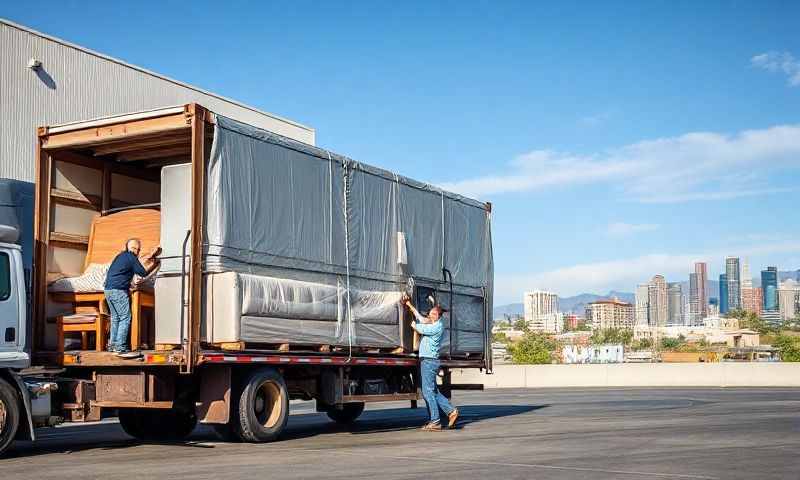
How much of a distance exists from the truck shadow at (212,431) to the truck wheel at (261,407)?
529 mm

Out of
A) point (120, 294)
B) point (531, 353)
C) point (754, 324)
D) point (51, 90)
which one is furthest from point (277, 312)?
point (754, 324)

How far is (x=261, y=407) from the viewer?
1333cm

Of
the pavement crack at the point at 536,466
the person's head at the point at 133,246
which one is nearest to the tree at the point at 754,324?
the pavement crack at the point at 536,466

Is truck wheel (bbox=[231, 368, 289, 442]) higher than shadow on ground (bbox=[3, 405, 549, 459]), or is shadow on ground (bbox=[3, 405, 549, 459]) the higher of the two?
truck wheel (bbox=[231, 368, 289, 442])

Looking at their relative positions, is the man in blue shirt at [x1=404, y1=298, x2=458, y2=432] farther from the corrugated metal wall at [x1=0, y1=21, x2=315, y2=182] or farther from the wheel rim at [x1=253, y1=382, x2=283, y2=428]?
the corrugated metal wall at [x1=0, y1=21, x2=315, y2=182]

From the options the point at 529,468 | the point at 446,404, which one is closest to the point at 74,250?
the point at 446,404

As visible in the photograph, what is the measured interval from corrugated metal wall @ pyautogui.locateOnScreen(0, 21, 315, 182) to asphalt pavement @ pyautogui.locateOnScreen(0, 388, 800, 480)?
7.29m

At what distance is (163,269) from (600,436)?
6.58 metres

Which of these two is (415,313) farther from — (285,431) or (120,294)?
(120,294)

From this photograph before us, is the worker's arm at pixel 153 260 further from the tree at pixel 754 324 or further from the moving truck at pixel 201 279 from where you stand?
the tree at pixel 754 324

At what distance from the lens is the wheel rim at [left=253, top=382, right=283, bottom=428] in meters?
13.3

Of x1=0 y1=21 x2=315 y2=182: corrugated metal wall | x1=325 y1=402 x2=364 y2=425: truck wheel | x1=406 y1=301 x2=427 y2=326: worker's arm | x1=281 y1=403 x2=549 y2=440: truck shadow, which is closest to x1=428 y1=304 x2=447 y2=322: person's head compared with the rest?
x1=406 y1=301 x2=427 y2=326: worker's arm

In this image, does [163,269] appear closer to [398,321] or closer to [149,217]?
[149,217]

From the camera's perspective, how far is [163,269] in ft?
40.8
